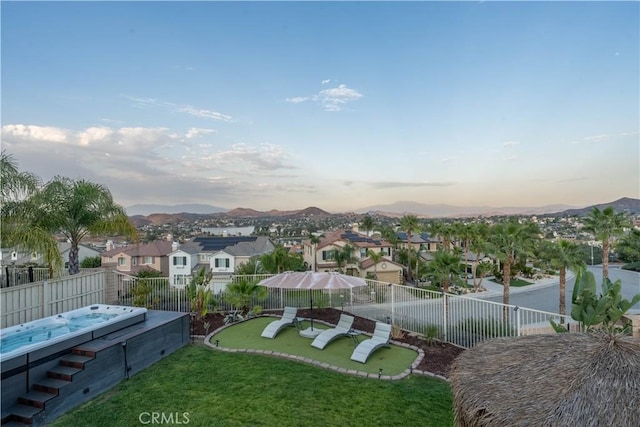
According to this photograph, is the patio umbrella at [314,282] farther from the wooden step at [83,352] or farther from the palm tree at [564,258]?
the palm tree at [564,258]

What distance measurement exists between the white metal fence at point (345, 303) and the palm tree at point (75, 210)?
2.13 meters

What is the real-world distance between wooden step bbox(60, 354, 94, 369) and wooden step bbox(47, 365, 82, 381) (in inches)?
2.3

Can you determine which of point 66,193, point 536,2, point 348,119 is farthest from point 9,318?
point 536,2

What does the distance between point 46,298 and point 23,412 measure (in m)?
5.03

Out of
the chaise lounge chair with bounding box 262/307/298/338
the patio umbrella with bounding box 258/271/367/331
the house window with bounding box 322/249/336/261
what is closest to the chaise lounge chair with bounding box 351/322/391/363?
the patio umbrella with bounding box 258/271/367/331

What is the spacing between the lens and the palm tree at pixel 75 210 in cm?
1186

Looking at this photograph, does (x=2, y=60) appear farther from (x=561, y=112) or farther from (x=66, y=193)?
(x=561, y=112)

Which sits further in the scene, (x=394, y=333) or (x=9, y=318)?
(x=394, y=333)

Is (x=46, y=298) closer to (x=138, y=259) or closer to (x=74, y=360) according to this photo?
(x=74, y=360)

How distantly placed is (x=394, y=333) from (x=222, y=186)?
40584 millimetres

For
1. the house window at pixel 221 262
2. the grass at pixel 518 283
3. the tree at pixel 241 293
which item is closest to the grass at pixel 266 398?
the tree at pixel 241 293

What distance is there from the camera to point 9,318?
855cm

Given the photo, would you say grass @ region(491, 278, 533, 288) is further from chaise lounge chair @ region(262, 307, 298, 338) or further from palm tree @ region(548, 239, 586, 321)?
chaise lounge chair @ region(262, 307, 298, 338)

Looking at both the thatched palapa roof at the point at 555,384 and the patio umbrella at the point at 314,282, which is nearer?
the thatched palapa roof at the point at 555,384
